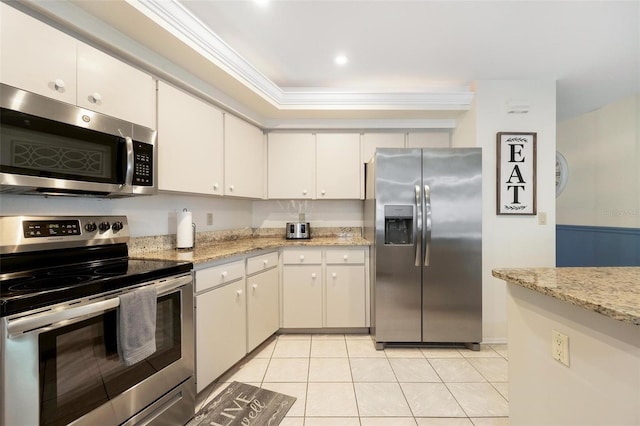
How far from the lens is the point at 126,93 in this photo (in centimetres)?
158

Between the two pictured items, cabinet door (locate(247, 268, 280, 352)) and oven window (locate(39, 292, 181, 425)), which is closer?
oven window (locate(39, 292, 181, 425))

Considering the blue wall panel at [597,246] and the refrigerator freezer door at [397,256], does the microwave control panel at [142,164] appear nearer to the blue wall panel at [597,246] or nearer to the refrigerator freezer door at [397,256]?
the refrigerator freezer door at [397,256]

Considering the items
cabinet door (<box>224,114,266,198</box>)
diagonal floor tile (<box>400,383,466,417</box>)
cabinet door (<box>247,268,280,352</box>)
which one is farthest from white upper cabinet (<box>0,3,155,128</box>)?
diagonal floor tile (<box>400,383,466,417</box>)

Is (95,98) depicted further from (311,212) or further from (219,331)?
(311,212)

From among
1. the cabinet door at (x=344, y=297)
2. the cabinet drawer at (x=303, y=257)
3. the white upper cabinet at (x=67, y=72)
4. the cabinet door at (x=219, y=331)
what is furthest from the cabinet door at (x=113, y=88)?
the cabinet door at (x=344, y=297)

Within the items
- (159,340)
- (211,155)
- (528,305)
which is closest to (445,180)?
(528,305)

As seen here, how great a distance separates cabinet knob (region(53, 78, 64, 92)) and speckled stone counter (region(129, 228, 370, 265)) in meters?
1.00

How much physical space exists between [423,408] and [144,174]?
2.24 meters

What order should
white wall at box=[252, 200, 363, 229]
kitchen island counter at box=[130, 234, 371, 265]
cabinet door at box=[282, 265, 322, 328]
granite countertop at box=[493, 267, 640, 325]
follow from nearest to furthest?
granite countertop at box=[493, 267, 640, 325] → kitchen island counter at box=[130, 234, 371, 265] → cabinet door at box=[282, 265, 322, 328] → white wall at box=[252, 200, 363, 229]

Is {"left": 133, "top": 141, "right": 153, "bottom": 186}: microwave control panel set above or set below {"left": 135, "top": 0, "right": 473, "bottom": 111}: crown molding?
below

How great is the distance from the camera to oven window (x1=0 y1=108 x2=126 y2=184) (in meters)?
1.10

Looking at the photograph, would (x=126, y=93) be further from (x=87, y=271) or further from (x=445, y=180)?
(x=445, y=180)

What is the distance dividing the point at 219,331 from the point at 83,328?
907mm

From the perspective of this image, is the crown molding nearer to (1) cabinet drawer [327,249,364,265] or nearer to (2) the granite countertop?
(1) cabinet drawer [327,249,364,265]
